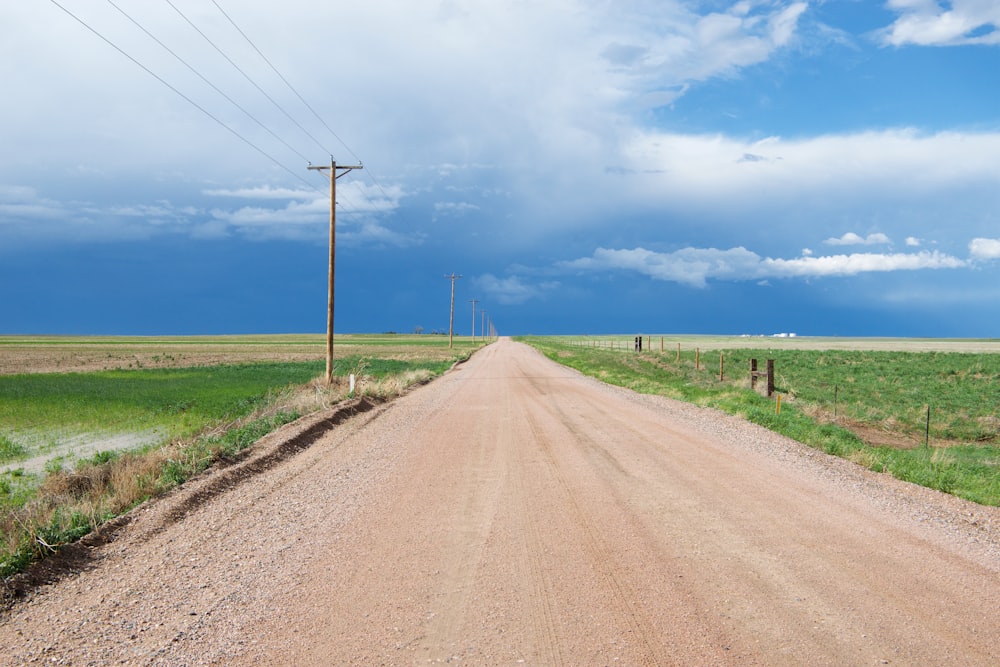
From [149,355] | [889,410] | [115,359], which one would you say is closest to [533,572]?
[889,410]

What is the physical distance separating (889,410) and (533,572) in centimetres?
2270

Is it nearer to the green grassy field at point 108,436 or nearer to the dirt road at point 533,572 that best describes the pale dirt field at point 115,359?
the green grassy field at point 108,436

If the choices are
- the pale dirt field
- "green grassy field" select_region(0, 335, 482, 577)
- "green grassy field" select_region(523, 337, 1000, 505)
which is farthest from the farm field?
"green grassy field" select_region(523, 337, 1000, 505)

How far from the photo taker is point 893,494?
9.55 meters

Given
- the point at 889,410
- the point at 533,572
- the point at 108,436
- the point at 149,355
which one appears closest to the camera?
the point at 533,572

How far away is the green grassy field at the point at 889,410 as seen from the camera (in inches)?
502

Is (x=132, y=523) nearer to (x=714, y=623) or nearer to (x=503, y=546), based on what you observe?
(x=503, y=546)

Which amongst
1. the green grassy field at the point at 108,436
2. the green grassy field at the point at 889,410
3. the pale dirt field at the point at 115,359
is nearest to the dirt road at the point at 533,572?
the green grassy field at the point at 108,436

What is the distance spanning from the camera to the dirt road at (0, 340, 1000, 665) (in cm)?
458

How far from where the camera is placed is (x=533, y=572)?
594 cm

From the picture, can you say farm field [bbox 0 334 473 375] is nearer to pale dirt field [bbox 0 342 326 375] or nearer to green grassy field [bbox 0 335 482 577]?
pale dirt field [bbox 0 342 326 375]

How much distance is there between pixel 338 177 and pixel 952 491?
21.7 meters

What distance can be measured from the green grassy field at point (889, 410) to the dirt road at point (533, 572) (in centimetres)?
246

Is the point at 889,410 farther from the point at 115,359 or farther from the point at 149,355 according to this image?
the point at 149,355
